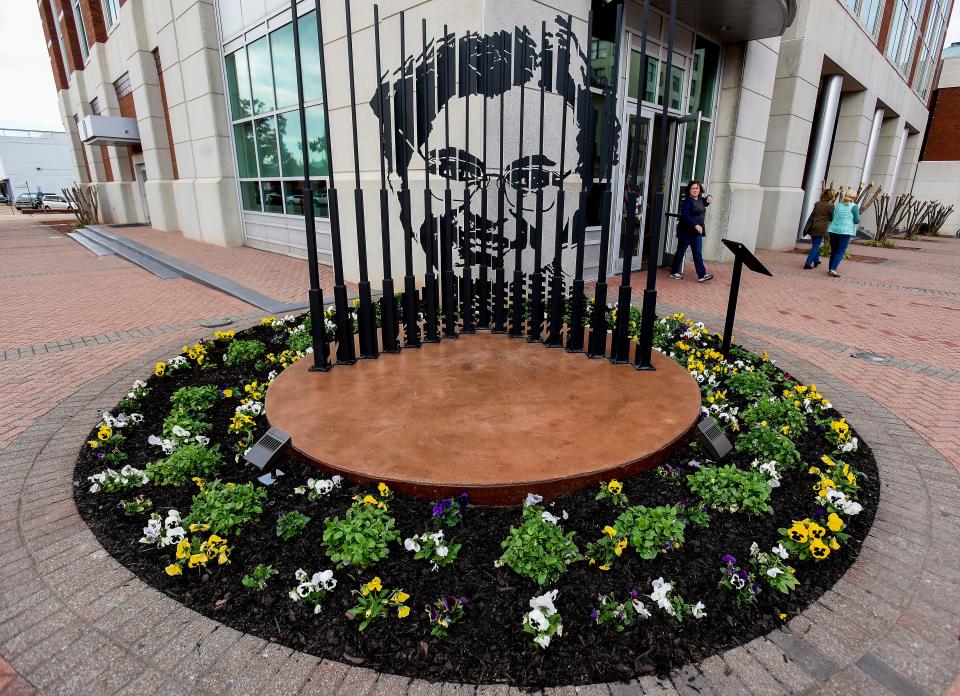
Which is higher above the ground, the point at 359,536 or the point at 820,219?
the point at 820,219

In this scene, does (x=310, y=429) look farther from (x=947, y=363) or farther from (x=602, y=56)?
(x=602, y=56)

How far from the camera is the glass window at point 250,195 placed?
13.1 meters

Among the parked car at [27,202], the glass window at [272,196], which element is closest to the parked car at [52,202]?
the parked car at [27,202]

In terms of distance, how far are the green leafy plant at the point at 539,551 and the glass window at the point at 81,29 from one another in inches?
1143

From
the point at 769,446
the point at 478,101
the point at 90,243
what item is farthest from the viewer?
the point at 90,243

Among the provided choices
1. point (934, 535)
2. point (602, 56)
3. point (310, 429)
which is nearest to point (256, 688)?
point (310, 429)

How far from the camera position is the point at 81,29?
2312 centimetres

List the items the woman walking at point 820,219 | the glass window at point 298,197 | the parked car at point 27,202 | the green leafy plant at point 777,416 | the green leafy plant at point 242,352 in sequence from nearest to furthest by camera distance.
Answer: the green leafy plant at point 777,416 < the green leafy plant at point 242,352 < the woman walking at point 820,219 < the glass window at point 298,197 < the parked car at point 27,202

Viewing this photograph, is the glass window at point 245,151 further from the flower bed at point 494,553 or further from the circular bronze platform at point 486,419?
the flower bed at point 494,553

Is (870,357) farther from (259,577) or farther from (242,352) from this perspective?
(242,352)

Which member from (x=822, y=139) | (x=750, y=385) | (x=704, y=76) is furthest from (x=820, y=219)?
(x=750, y=385)

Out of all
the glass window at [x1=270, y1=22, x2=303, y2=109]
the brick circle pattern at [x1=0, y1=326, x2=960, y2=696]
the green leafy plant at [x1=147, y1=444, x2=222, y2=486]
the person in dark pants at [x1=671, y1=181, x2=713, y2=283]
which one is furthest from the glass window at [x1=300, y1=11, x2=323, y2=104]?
the brick circle pattern at [x1=0, y1=326, x2=960, y2=696]

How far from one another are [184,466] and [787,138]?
50.9 ft

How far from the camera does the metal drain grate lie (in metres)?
5.13
